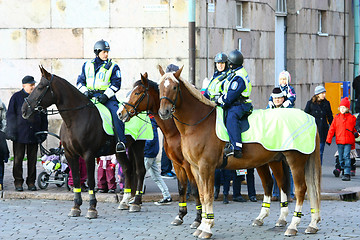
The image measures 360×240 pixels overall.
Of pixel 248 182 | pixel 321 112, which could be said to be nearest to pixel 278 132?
pixel 248 182

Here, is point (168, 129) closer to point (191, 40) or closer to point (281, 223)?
point (281, 223)

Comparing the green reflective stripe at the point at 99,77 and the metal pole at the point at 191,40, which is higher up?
the metal pole at the point at 191,40

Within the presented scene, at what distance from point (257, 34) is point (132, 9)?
14.4 ft

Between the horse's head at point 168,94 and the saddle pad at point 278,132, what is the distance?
738mm

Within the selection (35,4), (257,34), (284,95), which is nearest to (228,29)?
(257,34)

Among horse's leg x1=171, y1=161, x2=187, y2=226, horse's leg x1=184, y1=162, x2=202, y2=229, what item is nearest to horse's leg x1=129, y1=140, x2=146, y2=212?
horse's leg x1=171, y1=161, x2=187, y2=226

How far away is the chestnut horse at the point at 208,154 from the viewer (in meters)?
10.9

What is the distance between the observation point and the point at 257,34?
2245 cm

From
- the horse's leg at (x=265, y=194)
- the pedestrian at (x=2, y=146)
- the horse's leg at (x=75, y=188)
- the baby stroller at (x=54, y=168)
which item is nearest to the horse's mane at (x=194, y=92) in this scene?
the horse's leg at (x=265, y=194)

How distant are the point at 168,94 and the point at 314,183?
2420 mm

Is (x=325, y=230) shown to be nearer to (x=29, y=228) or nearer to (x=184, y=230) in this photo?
(x=184, y=230)

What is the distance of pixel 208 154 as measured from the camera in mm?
10938

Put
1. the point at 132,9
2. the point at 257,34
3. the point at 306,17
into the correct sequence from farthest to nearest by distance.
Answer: the point at 306,17, the point at 257,34, the point at 132,9

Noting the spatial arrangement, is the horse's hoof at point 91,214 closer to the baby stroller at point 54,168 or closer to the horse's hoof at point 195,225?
the horse's hoof at point 195,225
